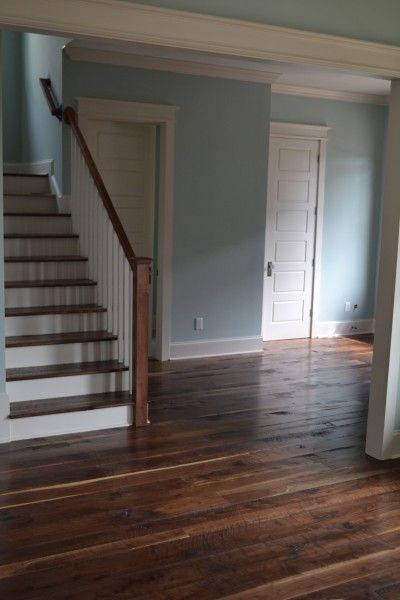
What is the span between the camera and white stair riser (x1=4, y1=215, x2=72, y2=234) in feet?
18.3

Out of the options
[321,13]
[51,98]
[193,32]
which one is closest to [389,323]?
[321,13]

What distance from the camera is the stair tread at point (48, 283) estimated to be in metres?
4.93

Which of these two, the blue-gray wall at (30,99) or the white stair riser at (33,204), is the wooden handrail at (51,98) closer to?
the blue-gray wall at (30,99)

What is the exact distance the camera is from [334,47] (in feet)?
11.6

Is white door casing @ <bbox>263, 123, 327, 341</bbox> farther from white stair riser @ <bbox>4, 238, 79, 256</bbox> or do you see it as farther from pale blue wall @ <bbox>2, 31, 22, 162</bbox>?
pale blue wall @ <bbox>2, 31, 22, 162</bbox>

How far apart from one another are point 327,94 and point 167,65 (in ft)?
7.24

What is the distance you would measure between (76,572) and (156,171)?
4.35 metres

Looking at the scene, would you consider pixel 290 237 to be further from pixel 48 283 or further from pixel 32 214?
pixel 48 283

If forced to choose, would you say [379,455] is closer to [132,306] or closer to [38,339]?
[132,306]

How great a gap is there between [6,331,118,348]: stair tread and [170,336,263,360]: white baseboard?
1645 millimetres

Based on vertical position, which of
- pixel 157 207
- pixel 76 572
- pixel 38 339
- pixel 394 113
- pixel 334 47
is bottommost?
→ pixel 76 572

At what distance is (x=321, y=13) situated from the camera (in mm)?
3506

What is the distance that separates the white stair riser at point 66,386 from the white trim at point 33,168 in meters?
2.43

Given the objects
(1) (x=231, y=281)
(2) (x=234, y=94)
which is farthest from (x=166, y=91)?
(1) (x=231, y=281)
